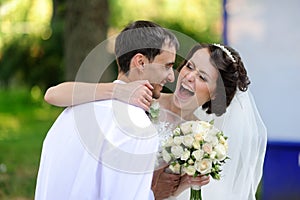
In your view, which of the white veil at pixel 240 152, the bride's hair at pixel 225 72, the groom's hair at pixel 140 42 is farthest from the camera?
the white veil at pixel 240 152

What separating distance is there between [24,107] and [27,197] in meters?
8.68

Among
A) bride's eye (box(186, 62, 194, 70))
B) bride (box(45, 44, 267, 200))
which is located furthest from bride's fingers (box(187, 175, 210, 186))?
bride's eye (box(186, 62, 194, 70))

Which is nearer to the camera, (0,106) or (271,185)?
(271,185)

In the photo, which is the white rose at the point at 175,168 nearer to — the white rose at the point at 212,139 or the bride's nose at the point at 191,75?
the white rose at the point at 212,139

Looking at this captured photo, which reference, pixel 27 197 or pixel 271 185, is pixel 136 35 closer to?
pixel 271 185

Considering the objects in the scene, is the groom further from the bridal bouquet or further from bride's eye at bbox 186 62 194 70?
bride's eye at bbox 186 62 194 70

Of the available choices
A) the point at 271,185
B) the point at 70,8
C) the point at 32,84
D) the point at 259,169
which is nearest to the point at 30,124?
the point at 32,84

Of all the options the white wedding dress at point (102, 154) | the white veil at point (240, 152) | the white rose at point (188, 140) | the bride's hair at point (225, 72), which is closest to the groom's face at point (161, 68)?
the white wedding dress at point (102, 154)

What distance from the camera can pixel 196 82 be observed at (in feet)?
12.0

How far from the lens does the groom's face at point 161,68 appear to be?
9.66ft

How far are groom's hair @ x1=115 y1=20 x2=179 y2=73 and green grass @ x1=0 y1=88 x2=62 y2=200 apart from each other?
4.93 m

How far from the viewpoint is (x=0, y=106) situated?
16156 millimetres

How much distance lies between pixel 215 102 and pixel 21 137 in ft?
27.1

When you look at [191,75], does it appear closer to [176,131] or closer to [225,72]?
[225,72]
